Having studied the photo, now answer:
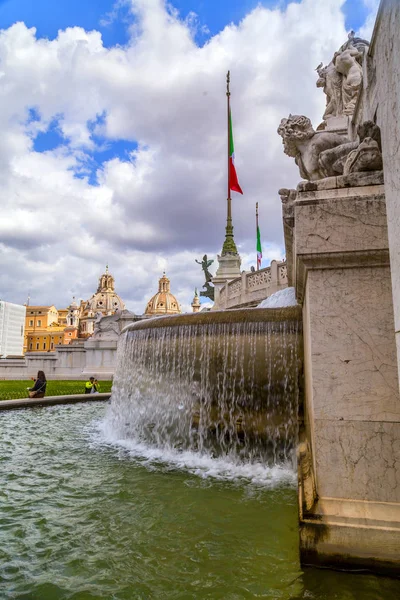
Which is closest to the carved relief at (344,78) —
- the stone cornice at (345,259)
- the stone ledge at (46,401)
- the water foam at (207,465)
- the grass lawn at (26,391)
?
the stone cornice at (345,259)

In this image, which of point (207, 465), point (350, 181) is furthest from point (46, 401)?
point (350, 181)

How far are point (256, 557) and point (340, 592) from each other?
0.56 metres

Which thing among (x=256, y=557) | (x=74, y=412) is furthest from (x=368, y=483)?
(x=74, y=412)

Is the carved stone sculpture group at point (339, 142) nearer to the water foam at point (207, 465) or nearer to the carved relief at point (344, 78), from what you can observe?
the carved relief at point (344, 78)

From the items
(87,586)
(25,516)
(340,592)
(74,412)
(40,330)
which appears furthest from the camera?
(40,330)

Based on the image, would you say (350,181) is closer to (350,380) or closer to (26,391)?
(350,380)

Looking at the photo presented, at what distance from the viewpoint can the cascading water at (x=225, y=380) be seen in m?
4.33

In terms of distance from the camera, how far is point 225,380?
15.4 ft

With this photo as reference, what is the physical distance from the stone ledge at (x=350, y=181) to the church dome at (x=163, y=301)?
129m

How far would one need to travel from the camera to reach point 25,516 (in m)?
3.11

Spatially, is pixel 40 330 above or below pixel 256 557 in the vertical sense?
above

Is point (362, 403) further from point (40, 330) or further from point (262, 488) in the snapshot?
point (40, 330)

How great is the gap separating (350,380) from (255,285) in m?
13.2

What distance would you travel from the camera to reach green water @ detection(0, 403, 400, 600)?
6.91 feet
